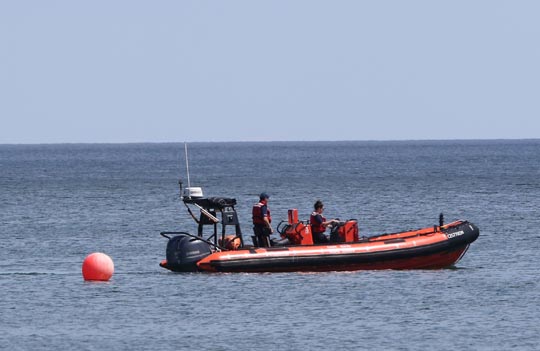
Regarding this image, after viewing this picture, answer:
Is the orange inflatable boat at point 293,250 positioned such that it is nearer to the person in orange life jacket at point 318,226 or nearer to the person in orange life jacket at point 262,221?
the person in orange life jacket at point 318,226

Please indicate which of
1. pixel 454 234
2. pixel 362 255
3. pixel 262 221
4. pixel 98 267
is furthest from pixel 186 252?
pixel 454 234

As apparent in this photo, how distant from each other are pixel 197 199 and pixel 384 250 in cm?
441

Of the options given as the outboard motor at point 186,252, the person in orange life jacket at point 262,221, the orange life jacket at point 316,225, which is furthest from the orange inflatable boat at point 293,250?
the person in orange life jacket at point 262,221

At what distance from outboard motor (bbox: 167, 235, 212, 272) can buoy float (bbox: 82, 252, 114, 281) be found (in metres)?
1.47

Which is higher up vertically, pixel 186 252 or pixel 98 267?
pixel 186 252

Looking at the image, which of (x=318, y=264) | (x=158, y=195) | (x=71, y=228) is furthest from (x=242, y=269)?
(x=158, y=195)

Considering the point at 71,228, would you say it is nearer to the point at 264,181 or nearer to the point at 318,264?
the point at 318,264

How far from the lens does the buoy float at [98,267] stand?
1171 inches

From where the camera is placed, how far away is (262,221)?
96.6 feet

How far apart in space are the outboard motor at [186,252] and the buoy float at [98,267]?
147cm

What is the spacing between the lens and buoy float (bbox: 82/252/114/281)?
1171 inches

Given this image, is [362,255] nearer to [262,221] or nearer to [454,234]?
[262,221]

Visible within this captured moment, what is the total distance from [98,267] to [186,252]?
2.11 meters

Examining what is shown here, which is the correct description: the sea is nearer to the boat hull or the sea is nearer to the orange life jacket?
the boat hull
